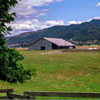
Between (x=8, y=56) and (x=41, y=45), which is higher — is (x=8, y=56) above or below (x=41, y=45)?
below

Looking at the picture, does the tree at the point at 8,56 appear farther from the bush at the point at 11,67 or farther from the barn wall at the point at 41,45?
the barn wall at the point at 41,45

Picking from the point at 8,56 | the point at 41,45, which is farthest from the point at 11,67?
the point at 41,45

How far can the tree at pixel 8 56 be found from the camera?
11.2m

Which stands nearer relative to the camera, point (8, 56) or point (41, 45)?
point (8, 56)

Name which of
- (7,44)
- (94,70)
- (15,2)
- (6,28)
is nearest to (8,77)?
(7,44)

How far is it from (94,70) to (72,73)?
150 inches

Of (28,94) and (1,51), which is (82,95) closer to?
(28,94)

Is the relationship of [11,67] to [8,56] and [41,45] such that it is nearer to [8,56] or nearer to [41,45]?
[8,56]

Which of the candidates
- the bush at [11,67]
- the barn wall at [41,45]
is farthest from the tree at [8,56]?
the barn wall at [41,45]

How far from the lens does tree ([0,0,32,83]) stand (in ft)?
36.7

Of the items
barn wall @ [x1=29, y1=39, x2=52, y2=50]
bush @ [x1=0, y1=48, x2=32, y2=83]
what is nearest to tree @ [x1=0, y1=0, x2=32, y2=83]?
bush @ [x1=0, y1=48, x2=32, y2=83]

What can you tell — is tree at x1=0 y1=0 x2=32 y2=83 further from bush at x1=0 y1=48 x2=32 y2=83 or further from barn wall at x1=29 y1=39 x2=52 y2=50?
barn wall at x1=29 y1=39 x2=52 y2=50

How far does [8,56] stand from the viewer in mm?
11070

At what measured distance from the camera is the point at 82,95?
30.6 ft
